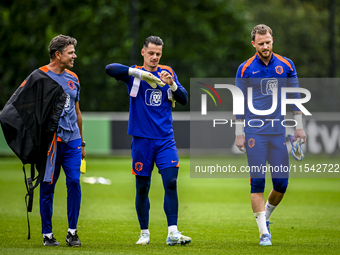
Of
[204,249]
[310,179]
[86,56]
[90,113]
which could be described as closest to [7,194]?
[204,249]

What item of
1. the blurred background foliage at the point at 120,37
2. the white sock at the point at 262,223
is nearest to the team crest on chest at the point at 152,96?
the white sock at the point at 262,223

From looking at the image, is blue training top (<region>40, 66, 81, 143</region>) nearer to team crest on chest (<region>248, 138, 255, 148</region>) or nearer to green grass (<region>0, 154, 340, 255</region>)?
green grass (<region>0, 154, 340, 255</region>)

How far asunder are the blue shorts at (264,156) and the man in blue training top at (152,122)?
0.84 m

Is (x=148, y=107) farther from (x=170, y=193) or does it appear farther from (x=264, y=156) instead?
(x=264, y=156)

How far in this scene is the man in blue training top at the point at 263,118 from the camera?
6.44m

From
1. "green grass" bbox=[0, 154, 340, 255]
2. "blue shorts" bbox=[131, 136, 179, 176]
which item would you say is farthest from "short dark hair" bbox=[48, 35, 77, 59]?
"green grass" bbox=[0, 154, 340, 255]

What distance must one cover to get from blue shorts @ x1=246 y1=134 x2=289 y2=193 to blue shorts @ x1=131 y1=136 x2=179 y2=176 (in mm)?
854

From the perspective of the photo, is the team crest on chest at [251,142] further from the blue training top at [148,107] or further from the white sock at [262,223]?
the blue training top at [148,107]

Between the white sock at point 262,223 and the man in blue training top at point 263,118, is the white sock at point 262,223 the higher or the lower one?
the lower one

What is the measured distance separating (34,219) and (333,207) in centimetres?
495

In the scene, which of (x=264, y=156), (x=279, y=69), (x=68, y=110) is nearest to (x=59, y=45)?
(x=68, y=110)

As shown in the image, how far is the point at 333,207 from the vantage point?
994cm

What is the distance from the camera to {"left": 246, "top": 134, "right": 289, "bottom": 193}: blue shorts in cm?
646

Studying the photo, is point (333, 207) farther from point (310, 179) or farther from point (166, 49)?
point (166, 49)
